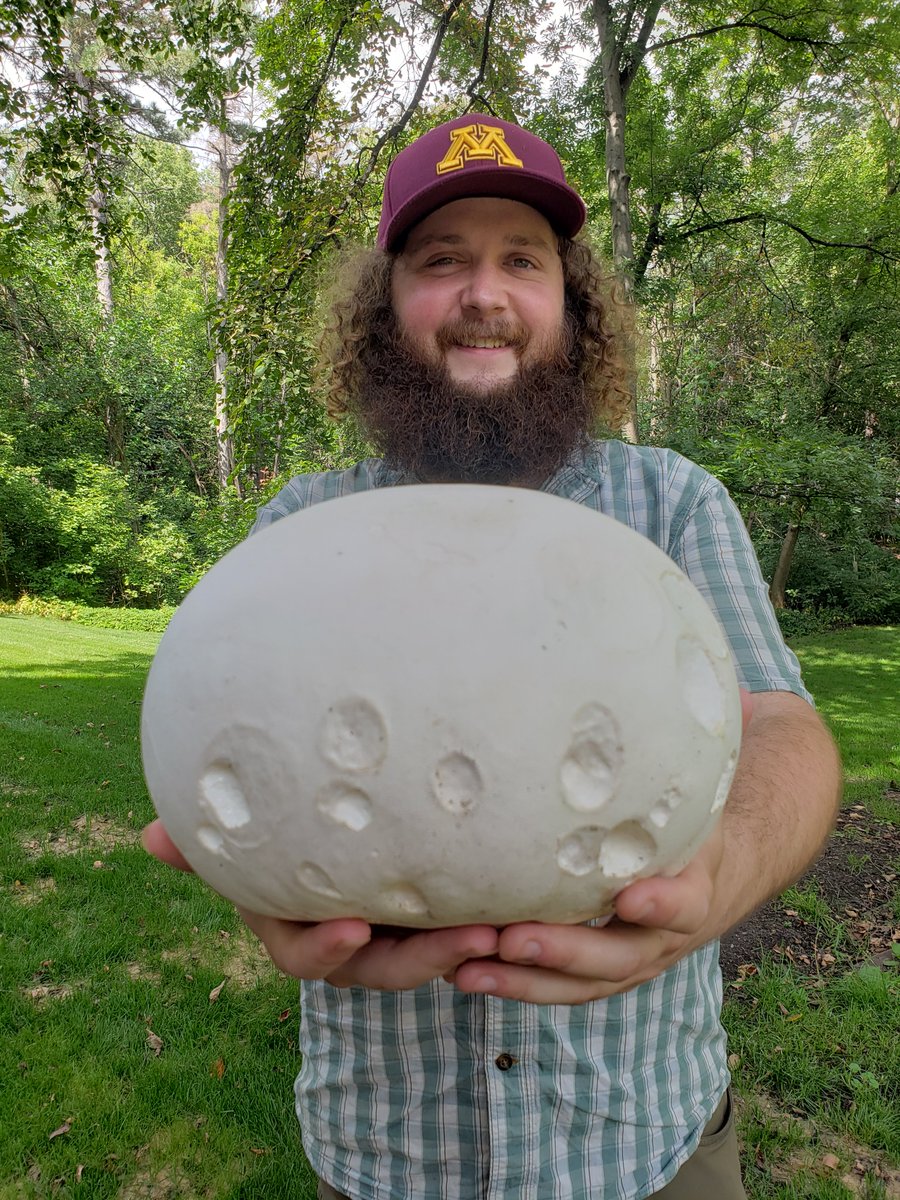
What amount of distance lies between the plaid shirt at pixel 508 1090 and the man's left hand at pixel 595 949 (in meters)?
0.48

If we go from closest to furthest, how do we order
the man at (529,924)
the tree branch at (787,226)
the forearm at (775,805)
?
1. the man at (529,924)
2. the forearm at (775,805)
3. the tree branch at (787,226)

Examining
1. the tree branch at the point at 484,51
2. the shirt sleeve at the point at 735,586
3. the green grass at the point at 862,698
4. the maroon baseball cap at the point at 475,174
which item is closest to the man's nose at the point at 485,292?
the maroon baseball cap at the point at 475,174

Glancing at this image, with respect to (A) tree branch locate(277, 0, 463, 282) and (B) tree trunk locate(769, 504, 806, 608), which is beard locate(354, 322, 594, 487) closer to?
(A) tree branch locate(277, 0, 463, 282)

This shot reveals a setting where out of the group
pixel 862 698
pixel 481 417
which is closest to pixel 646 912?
pixel 481 417

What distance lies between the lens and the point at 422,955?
→ 1.07 m

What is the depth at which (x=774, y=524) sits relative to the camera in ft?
51.6

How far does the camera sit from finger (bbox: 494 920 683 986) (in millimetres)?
1017

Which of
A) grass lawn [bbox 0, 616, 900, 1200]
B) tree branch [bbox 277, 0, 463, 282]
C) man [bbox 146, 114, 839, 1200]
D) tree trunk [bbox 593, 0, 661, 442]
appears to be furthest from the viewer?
tree trunk [bbox 593, 0, 661, 442]

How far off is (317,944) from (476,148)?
6.30 ft

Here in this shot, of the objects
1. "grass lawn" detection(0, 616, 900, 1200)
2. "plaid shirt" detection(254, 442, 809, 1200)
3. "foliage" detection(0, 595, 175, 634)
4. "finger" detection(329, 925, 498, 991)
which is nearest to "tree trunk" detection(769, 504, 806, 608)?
"grass lawn" detection(0, 616, 900, 1200)

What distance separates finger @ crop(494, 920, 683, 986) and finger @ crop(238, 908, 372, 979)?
6.3 inches

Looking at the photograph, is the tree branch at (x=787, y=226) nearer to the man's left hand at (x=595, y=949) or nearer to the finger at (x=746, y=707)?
the finger at (x=746, y=707)

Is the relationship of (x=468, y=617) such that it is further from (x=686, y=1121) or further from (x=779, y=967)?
(x=779, y=967)

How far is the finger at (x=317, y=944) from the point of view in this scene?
41.1 inches
